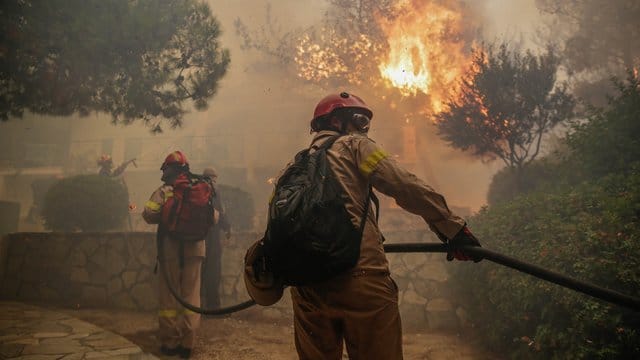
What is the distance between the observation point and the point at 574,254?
4109mm

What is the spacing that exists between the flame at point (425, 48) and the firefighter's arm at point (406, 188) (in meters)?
15.0

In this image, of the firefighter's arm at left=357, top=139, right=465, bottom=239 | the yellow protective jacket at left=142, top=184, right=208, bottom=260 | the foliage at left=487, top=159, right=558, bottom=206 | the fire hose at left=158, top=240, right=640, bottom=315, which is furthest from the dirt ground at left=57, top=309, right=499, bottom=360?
the foliage at left=487, top=159, right=558, bottom=206

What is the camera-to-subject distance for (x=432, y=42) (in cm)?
1789

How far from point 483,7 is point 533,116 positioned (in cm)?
1425

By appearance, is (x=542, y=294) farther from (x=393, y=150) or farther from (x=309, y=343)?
(x=393, y=150)

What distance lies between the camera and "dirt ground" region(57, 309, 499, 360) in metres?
5.41

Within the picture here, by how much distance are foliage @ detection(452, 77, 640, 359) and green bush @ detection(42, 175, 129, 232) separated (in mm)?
9203

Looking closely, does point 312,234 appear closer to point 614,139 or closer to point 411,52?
point 614,139

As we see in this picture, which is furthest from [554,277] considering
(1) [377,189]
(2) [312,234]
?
(2) [312,234]

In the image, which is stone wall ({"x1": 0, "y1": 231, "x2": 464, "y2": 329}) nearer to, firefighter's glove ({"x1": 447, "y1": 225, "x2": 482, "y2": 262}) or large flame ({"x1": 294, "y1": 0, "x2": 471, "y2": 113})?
firefighter's glove ({"x1": 447, "y1": 225, "x2": 482, "y2": 262})

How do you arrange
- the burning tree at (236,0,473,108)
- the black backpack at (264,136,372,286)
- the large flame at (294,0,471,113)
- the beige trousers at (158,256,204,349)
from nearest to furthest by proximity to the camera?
the black backpack at (264,136,372,286) < the beige trousers at (158,256,204,349) < the large flame at (294,0,471,113) < the burning tree at (236,0,473,108)

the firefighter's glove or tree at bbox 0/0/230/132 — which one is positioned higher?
tree at bbox 0/0/230/132

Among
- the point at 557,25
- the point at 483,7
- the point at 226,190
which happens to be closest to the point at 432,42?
the point at 483,7

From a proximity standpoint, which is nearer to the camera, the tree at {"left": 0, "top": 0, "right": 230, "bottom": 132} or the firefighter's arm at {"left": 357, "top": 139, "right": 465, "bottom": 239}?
the firefighter's arm at {"left": 357, "top": 139, "right": 465, "bottom": 239}
